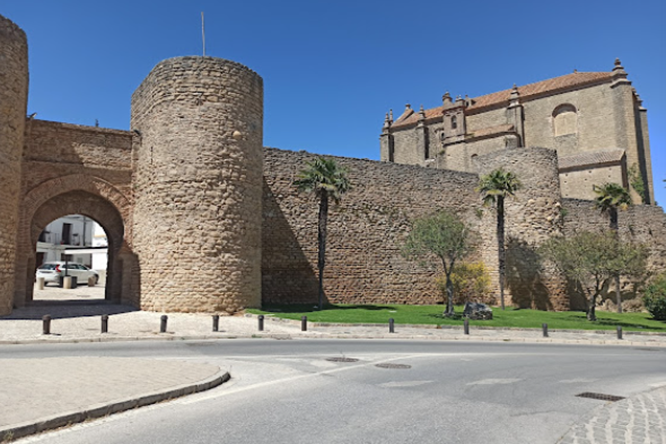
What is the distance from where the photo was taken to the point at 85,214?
71.2ft

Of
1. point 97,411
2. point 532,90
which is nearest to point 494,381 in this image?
point 97,411

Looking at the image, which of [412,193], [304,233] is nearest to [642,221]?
[412,193]

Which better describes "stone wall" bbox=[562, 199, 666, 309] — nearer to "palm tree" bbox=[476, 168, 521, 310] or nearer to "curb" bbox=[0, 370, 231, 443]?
"palm tree" bbox=[476, 168, 521, 310]

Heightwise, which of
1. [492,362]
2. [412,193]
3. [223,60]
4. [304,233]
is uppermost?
[223,60]

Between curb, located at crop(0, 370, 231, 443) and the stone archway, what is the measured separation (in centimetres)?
1497

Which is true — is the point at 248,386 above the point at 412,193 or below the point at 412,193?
below

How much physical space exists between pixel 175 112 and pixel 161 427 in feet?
57.4

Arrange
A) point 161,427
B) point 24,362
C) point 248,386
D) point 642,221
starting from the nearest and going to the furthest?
point 161,427
point 248,386
point 24,362
point 642,221

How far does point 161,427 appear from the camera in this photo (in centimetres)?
523

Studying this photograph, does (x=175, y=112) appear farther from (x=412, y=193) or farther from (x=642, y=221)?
(x=642, y=221)

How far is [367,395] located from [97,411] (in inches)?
130

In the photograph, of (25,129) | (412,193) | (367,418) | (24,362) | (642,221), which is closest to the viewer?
(367,418)

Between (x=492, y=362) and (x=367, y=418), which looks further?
(x=492, y=362)

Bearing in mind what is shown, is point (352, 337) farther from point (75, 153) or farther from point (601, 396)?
point (75, 153)
